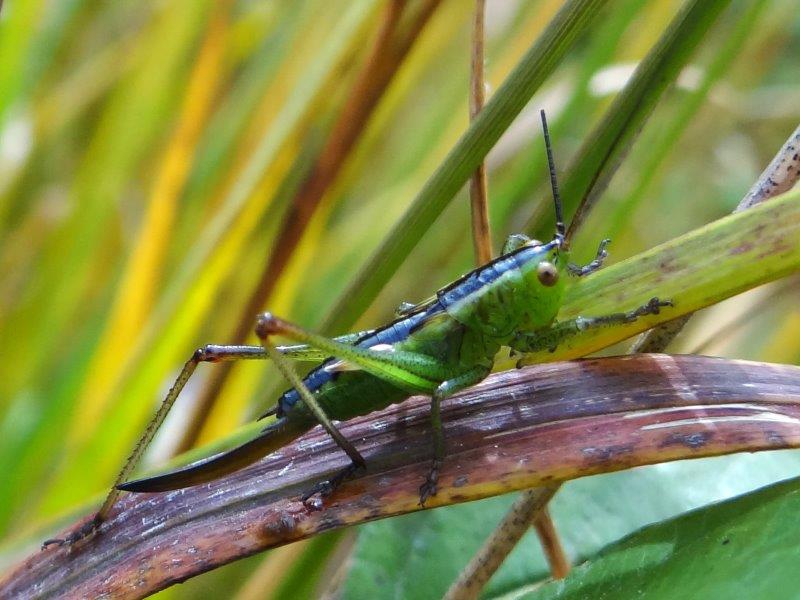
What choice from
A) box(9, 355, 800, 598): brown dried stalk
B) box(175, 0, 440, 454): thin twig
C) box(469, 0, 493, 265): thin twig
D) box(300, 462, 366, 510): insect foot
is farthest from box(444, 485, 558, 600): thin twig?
box(175, 0, 440, 454): thin twig

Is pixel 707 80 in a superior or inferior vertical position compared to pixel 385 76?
inferior

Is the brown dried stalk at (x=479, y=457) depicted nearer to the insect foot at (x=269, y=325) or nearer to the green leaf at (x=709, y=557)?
the green leaf at (x=709, y=557)

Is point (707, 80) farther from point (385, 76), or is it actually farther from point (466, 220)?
point (466, 220)

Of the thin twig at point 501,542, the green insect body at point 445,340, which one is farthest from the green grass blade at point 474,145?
the thin twig at point 501,542

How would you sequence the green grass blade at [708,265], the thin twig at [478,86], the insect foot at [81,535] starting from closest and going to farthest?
the green grass blade at [708,265], the insect foot at [81,535], the thin twig at [478,86]

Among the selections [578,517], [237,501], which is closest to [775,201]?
[578,517]

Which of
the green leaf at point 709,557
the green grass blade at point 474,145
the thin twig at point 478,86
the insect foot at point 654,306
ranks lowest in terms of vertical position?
the green leaf at point 709,557
